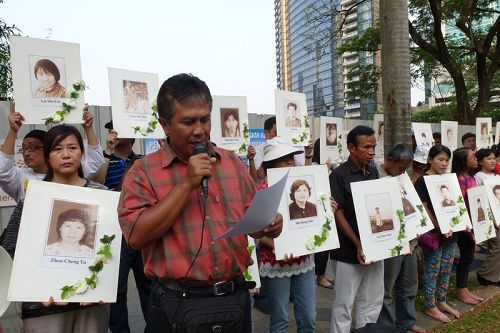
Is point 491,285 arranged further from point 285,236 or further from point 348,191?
point 285,236

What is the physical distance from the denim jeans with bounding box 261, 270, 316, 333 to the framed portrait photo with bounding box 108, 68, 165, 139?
1.57 meters

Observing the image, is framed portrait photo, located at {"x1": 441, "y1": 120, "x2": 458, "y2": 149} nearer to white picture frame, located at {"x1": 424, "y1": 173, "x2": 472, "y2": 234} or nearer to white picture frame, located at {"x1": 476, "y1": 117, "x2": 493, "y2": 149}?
white picture frame, located at {"x1": 476, "y1": 117, "x2": 493, "y2": 149}

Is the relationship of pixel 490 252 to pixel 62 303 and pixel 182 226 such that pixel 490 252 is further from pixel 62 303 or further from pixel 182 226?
pixel 62 303

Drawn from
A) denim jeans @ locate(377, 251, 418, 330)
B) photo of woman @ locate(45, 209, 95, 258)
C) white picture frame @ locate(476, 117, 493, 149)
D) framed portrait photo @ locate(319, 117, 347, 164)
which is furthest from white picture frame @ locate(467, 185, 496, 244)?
photo of woman @ locate(45, 209, 95, 258)

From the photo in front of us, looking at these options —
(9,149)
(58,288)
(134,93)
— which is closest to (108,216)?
(58,288)

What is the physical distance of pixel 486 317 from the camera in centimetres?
441

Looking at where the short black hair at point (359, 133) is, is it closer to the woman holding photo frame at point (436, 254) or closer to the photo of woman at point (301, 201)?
the photo of woman at point (301, 201)

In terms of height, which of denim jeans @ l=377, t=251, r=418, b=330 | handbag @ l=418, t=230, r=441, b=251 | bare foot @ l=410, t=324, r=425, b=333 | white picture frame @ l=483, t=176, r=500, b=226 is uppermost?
white picture frame @ l=483, t=176, r=500, b=226

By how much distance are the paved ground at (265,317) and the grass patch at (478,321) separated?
0.12m

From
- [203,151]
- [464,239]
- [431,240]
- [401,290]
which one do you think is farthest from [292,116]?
[203,151]

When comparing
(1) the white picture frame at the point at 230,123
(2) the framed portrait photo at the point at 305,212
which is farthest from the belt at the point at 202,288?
(1) the white picture frame at the point at 230,123

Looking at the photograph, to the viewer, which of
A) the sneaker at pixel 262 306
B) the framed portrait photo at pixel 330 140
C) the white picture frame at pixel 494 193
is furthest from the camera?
the framed portrait photo at pixel 330 140

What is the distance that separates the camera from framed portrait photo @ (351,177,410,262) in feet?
10.7

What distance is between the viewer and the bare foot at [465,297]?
482cm
